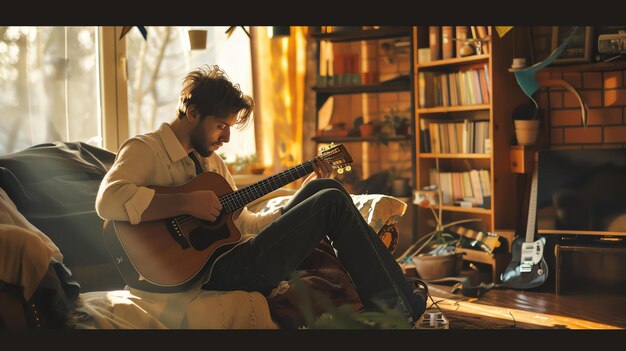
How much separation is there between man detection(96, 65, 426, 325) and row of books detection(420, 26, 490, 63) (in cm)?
218

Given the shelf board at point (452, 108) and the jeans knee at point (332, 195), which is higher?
the shelf board at point (452, 108)

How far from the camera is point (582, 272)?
3736 millimetres

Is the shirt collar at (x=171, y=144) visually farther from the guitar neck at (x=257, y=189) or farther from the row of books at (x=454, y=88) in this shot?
the row of books at (x=454, y=88)

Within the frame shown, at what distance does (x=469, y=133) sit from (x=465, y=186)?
34 cm

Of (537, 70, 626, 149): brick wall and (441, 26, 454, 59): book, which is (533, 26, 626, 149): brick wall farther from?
(441, 26, 454, 59): book

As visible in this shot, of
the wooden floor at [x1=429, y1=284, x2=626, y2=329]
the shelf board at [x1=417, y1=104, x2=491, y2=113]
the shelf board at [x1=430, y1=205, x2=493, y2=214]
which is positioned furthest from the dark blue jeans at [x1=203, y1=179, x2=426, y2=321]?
the shelf board at [x1=417, y1=104, x2=491, y2=113]

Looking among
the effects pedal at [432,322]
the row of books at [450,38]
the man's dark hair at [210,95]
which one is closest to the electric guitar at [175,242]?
the man's dark hair at [210,95]

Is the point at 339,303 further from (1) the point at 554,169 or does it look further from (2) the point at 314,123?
(2) the point at 314,123

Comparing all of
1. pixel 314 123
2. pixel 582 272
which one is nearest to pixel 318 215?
pixel 582 272

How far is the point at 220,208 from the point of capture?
2.38 meters

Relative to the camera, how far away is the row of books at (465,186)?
4.35 m

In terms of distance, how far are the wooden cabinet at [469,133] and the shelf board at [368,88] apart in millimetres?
158

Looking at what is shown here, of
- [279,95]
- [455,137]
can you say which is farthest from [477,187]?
[279,95]

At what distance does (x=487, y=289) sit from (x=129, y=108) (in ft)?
7.67
